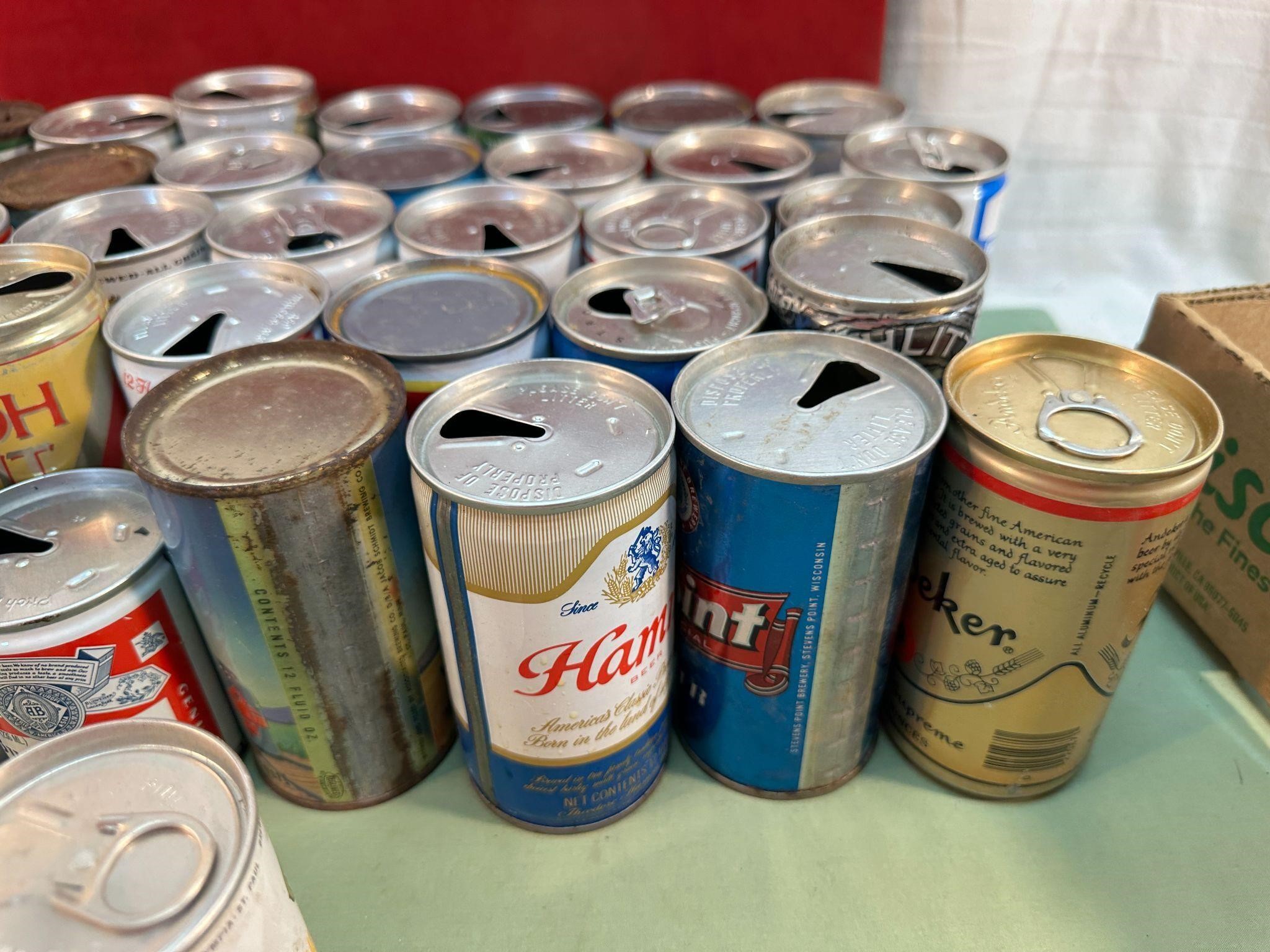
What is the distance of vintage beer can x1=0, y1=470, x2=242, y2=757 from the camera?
1.05 m

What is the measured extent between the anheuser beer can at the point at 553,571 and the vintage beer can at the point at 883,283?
276mm

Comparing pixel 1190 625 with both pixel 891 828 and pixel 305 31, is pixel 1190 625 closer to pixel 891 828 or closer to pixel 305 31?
pixel 891 828

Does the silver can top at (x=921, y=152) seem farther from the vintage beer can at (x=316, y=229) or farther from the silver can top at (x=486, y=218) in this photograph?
the vintage beer can at (x=316, y=229)

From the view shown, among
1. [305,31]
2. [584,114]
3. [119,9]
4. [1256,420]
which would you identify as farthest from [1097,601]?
[119,9]

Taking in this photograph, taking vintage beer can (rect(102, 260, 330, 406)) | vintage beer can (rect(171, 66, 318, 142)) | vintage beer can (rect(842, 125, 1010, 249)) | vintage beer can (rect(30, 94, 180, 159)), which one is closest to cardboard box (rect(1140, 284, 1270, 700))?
vintage beer can (rect(842, 125, 1010, 249))

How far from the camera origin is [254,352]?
116 cm

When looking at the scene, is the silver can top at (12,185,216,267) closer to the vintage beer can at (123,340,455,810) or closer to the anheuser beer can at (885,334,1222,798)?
the vintage beer can at (123,340,455,810)

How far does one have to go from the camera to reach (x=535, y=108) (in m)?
2.06

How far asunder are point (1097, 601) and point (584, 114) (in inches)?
58.0

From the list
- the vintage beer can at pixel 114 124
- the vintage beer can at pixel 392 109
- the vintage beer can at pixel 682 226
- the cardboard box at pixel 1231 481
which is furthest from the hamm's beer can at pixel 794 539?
the vintage beer can at pixel 114 124

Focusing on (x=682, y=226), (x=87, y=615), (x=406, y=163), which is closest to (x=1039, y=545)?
(x=682, y=226)

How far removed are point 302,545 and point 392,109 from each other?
4.60ft

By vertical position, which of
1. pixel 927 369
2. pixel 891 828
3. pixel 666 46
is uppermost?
pixel 666 46

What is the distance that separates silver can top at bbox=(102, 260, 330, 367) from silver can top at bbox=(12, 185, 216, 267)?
0.42 ft
